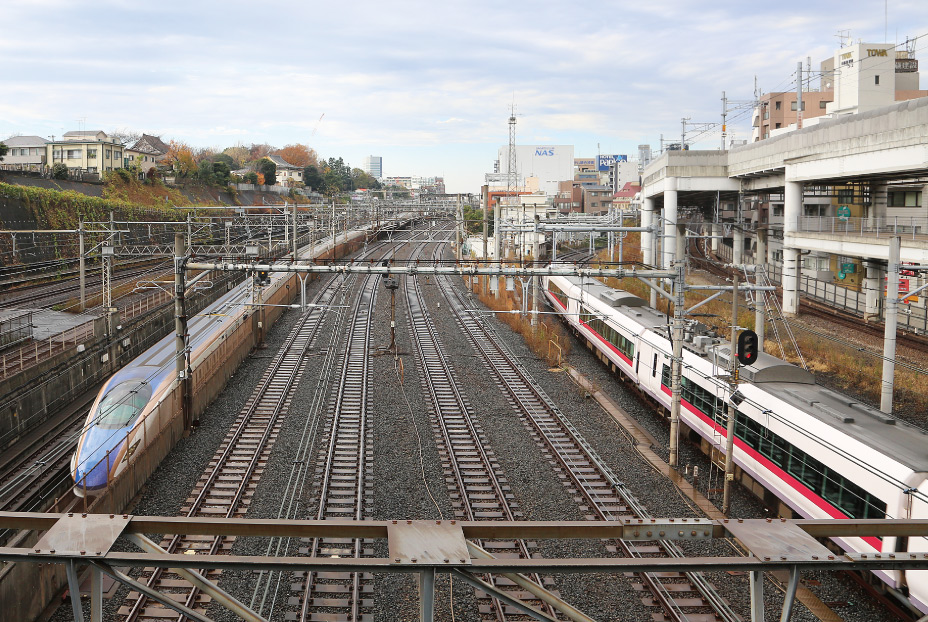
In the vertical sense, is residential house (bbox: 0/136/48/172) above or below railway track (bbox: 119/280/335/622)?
above

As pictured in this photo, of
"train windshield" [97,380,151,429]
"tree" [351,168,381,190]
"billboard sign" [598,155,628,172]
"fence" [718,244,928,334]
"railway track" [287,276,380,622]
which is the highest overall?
"billboard sign" [598,155,628,172]

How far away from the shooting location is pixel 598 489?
38.5 feet

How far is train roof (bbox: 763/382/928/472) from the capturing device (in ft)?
27.4

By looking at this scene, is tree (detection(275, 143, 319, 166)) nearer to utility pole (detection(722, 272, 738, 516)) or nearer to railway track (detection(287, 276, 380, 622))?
railway track (detection(287, 276, 380, 622))

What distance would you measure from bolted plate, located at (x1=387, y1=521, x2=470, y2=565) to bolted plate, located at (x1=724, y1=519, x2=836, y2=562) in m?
1.39

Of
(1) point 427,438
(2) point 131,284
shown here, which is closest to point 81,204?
(2) point 131,284

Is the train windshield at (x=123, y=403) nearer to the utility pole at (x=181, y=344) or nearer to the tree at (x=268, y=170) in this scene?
the utility pole at (x=181, y=344)

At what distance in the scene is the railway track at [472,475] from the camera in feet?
27.7

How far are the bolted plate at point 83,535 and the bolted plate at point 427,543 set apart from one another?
136 centimetres

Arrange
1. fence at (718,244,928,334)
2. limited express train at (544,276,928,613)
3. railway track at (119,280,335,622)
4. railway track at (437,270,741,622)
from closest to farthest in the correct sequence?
limited express train at (544,276,928,613) → railway track at (437,270,741,622) → railway track at (119,280,335,622) → fence at (718,244,928,334)

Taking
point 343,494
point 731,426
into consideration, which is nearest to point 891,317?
point 731,426

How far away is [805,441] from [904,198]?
22.3 metres

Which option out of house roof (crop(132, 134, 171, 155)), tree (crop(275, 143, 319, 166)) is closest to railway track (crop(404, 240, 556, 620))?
house roof (crop(132, 134, 171, 155))

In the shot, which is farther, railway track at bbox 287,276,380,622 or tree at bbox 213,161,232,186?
tree at bbox 213,161,232,186
